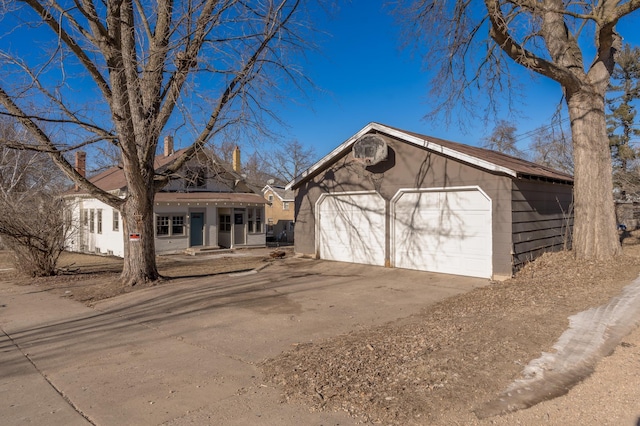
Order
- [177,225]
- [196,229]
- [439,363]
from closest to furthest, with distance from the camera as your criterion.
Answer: [439,363], [177,225], [196,229]

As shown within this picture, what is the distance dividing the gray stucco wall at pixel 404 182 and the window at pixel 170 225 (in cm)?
674

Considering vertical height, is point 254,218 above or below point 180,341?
above

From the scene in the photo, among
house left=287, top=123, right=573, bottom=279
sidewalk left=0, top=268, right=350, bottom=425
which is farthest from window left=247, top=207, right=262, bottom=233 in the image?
sidewalk left=0, top=268, right=350, bottom=425

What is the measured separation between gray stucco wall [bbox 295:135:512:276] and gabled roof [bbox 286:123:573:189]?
0.24 m

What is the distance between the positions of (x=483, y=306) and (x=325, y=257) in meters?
8.13

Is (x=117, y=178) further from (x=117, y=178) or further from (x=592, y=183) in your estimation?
(x=592, y=183)

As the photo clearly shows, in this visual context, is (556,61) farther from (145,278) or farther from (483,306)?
(145,278)

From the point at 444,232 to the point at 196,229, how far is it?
12.7 metres

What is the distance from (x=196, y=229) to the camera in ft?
64.4

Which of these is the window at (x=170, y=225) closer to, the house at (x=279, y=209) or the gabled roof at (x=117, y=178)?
the gabled roof at (x=117, y=178)

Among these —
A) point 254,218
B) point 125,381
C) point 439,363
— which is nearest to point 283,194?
point 254,218

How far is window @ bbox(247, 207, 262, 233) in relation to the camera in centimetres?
2177

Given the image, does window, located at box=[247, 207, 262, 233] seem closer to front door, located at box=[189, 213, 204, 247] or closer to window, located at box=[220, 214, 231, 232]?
window, located at box=[220, 214, 231, 232]

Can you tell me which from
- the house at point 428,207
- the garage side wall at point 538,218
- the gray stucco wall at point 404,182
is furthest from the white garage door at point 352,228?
the garage side wall at point 538,218
